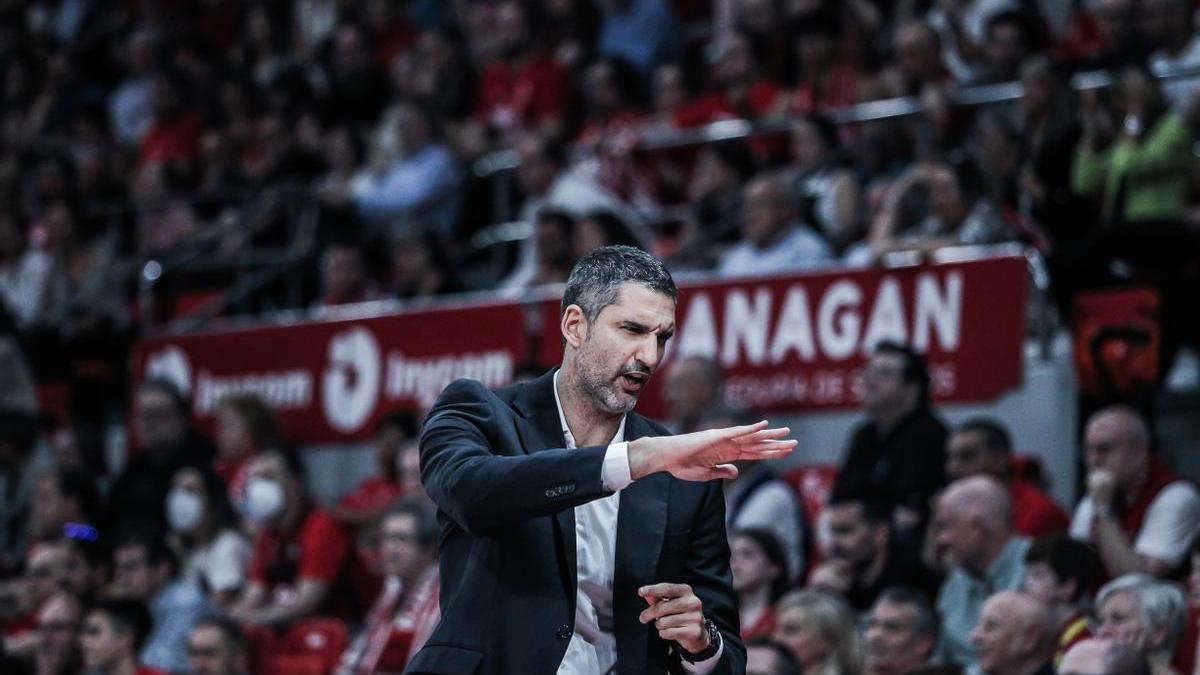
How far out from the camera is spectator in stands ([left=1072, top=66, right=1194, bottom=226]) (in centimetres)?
859

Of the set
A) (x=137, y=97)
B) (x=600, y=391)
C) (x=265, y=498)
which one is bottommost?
(x=265, y=498)

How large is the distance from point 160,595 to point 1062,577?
15.3 feet

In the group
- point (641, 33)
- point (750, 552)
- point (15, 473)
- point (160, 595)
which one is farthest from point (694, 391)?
point (15, 473)

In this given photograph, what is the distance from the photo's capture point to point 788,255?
957cm

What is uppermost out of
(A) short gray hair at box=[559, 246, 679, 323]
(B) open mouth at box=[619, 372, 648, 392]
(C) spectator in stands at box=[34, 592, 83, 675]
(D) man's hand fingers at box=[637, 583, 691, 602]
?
(A) short gray hair at box=[559, 246, 679, 323]

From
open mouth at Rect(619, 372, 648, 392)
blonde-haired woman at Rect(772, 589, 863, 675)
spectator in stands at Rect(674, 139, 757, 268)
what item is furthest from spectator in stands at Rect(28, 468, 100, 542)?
open mouth at Rect(619, 372, 648, 392)

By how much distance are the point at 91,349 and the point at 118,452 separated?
27.2 inches

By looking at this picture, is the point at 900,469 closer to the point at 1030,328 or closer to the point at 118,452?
the point at 1030,328

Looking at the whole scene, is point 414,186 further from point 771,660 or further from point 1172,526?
point 1172,526

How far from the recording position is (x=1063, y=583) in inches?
270

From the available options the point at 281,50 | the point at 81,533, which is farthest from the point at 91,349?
the point at 281,50

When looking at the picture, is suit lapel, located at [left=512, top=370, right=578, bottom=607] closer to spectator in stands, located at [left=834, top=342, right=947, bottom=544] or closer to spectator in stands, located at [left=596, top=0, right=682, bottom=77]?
spectator in stands, located at [left=834, top=342, right=947, bottom=544]

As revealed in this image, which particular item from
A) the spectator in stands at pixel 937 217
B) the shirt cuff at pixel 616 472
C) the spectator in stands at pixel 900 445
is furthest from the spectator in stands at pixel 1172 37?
the shirt cuff at pixel 616 472

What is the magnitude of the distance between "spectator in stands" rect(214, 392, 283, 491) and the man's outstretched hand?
7.28 metres
